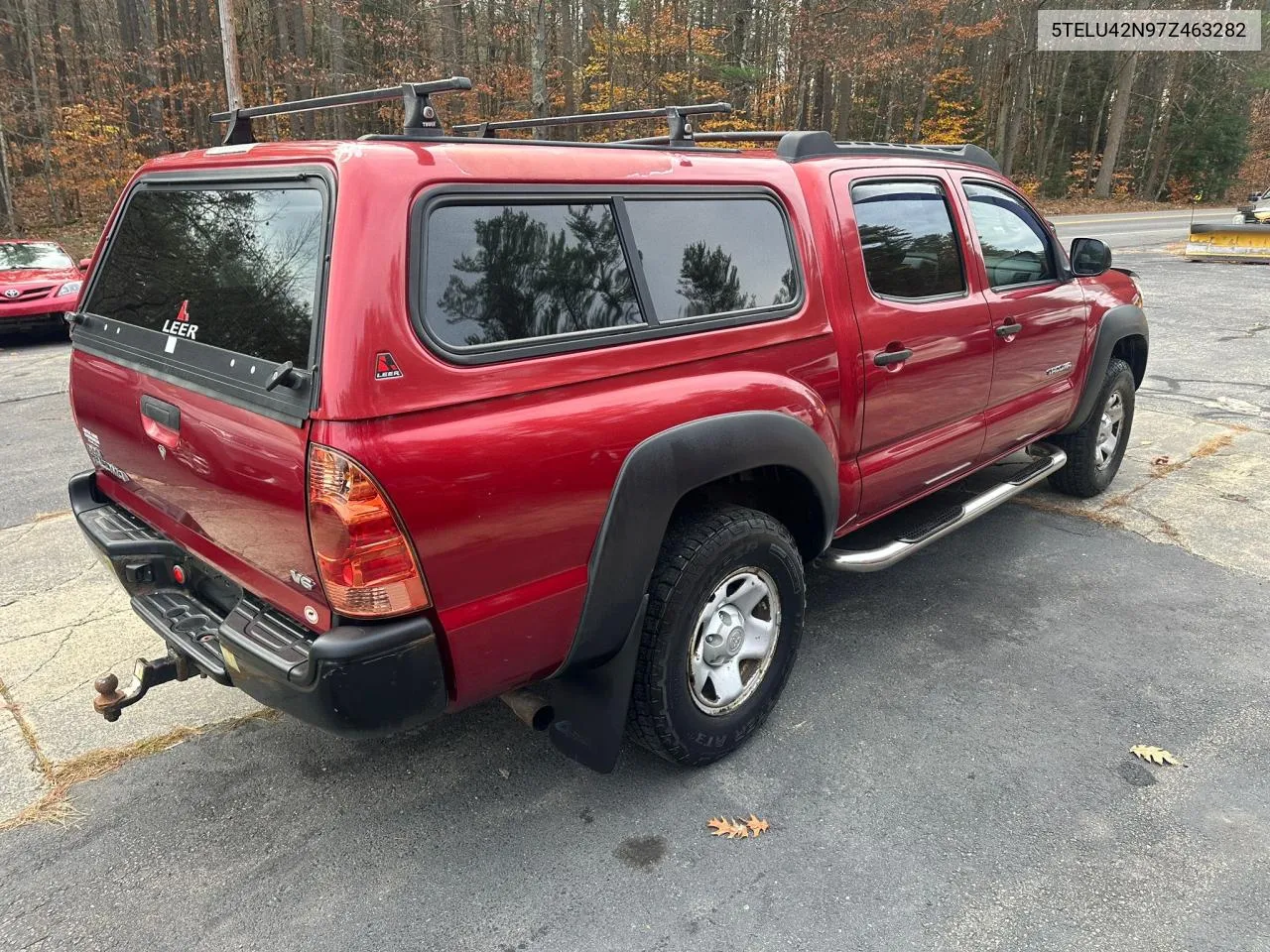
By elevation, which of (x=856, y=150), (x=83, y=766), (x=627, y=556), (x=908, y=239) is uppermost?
(x=856, y=150)

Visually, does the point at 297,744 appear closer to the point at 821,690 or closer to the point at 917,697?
the point at 821,690

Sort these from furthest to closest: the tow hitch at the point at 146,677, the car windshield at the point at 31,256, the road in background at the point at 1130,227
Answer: the road in background at the point at 1130,227
the car windshield at the point at 31,256
the tow hitch at the point at 146,677

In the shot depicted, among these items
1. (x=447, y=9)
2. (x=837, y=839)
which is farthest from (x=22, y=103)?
(x=837, y=839)

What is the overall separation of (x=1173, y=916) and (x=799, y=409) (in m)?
1.75

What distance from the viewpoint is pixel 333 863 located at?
98.9 inches

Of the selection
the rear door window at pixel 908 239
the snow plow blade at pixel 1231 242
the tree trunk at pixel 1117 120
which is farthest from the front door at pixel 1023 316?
the tree trunk at pixel 1117 120

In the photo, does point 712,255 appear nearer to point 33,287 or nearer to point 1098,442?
point 1098,442

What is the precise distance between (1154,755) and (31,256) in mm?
13208

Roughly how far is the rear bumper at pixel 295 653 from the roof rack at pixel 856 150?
219cm

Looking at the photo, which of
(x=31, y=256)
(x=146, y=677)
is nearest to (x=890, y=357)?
(x=146, y=677)

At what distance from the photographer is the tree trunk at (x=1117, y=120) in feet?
104

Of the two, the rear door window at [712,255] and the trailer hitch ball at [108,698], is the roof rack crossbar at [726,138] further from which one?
the trailer hitch ball at [108,698]

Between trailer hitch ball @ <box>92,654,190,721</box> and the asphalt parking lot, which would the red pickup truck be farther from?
the asphalt parking lot

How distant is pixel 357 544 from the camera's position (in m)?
1.96
